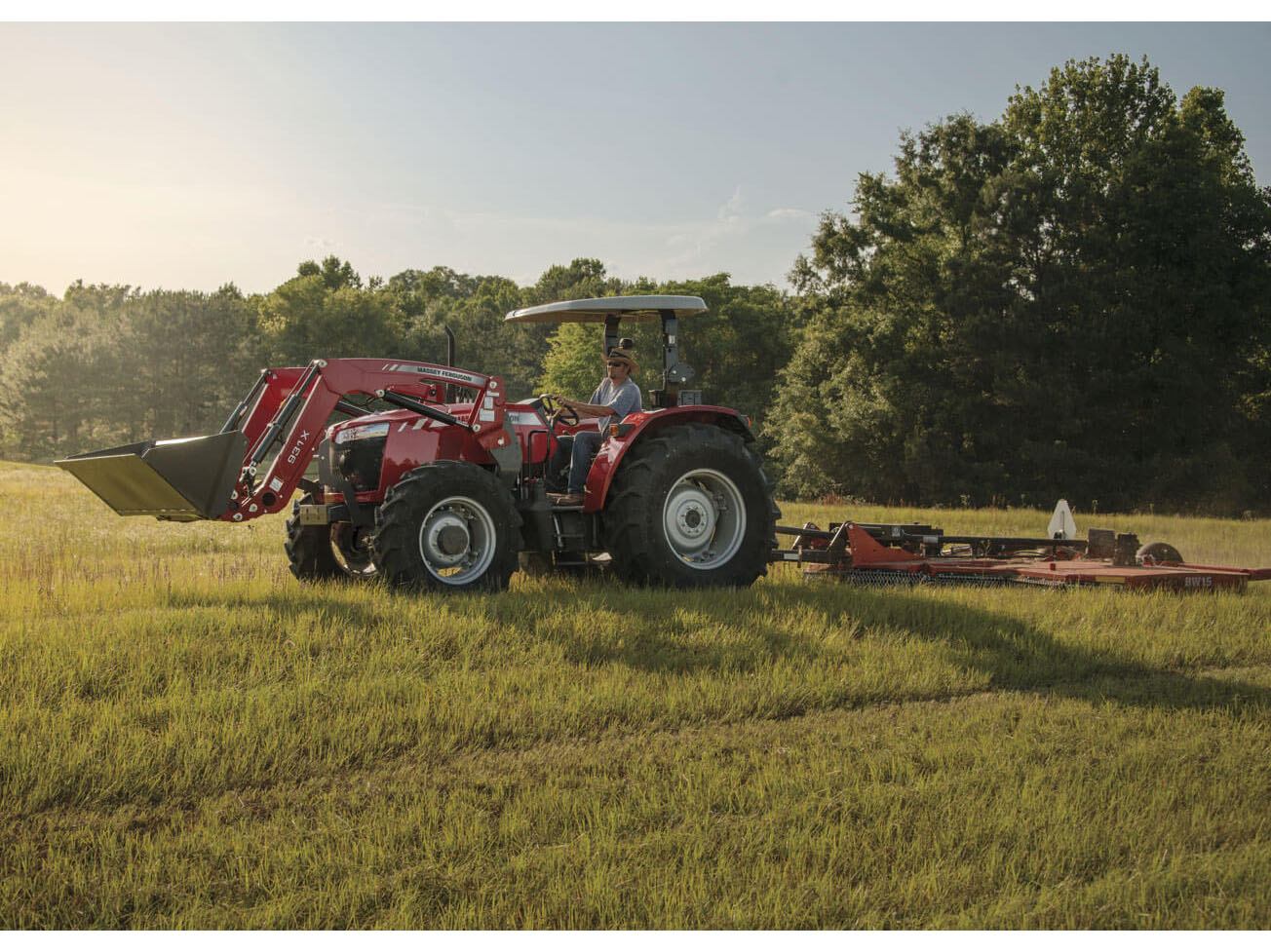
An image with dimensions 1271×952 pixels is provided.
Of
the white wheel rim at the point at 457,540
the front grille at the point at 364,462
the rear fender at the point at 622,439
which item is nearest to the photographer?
the white wheel rim at the point at 457,540

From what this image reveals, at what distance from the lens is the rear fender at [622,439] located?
951 centimetres

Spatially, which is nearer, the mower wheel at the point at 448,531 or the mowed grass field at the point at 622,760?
the mowed grass field at the point at 622,760

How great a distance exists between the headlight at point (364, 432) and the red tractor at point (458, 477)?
1 cm

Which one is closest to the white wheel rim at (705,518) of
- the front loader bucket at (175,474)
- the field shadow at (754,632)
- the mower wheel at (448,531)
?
the field shadow at (754,632)

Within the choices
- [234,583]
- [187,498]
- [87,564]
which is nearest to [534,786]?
[187,498]

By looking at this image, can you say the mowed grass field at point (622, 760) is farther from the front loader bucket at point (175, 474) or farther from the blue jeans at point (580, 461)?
the blue jeans at point (580, 461)

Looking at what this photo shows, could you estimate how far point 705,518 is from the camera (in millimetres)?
10031

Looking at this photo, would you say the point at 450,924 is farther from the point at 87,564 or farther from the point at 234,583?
the point at 87,564

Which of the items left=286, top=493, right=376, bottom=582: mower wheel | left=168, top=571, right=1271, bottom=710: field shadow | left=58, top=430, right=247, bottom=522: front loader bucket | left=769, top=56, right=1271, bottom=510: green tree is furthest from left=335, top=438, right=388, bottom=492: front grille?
left=769, top=56, right=1271, bottom=510: green tree

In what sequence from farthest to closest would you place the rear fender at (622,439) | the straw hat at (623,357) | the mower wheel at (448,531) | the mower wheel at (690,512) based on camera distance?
the straw hat at (623,357)
the rear fender at (622,439)
the mower wheel at (690,512)
the mower wheel at (448,531)

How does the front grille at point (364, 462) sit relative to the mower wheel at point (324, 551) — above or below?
above

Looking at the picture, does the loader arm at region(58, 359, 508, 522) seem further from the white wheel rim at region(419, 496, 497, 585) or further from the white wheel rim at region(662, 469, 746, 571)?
the white wheel rim at region(662, 469, 746, 571)

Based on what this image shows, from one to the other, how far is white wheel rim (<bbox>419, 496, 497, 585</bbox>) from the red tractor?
12mm

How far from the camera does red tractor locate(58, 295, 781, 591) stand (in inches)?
324
